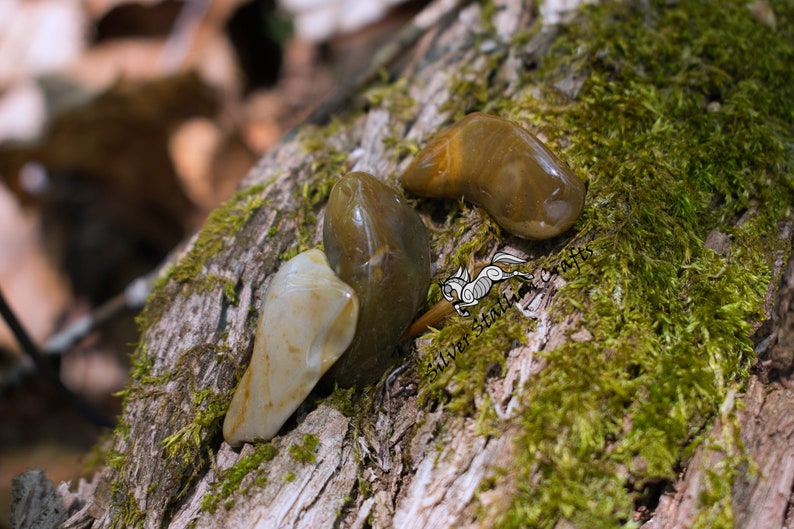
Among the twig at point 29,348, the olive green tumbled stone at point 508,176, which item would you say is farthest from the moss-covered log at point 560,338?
the twig at point 29,348

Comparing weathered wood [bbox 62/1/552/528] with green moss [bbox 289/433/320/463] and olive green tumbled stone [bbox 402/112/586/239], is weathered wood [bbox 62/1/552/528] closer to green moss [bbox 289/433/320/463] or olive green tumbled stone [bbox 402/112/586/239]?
green moss [bbox 289/433/320/463]

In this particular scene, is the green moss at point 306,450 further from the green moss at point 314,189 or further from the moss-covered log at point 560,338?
the green moss at point 314,189

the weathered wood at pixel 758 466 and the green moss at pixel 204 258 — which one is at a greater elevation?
the green moss at pixel 204 258

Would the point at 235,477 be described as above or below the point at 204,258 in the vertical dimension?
below

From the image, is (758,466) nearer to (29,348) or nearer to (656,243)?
(656,243)

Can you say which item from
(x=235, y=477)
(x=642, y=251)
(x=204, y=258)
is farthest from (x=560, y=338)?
(x=204, y=258)

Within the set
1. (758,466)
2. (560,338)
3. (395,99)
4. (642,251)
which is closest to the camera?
(758,466)

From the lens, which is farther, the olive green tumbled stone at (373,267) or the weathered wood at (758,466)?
the olive green tumbled stone at (373,267)
